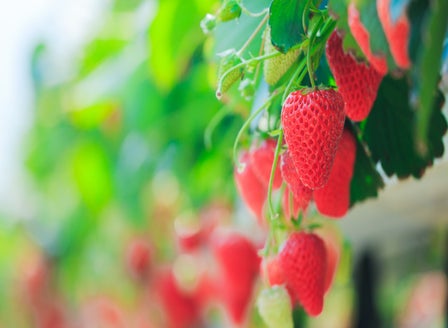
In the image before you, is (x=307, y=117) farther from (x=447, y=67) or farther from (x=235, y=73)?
(x=447, y=67)

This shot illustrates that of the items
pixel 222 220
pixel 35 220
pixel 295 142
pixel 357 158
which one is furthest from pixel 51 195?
pixel 295 142

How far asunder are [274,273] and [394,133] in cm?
20

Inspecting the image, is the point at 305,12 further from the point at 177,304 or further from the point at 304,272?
the point at 177,304

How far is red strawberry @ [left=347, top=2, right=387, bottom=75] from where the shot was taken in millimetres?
633

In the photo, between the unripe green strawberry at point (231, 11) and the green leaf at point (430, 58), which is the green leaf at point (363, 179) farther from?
the green leaf at point (430, 58)

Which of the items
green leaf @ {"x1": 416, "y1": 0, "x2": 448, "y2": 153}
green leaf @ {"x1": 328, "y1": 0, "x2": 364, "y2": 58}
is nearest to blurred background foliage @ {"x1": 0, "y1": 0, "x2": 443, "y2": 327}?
green leaf @ {"x1": 328, "y1": 0, "x2": 364, "y2": 58}

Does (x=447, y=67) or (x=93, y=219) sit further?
(x=93, y=219)

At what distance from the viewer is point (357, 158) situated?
0.89 metres

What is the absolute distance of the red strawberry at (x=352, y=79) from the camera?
2.33ft

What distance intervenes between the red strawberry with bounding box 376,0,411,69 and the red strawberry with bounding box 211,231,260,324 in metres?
0.78

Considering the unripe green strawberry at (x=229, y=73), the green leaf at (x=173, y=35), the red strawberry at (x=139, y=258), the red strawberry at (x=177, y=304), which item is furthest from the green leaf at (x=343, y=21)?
the red strawberry at (x=139, y=258)

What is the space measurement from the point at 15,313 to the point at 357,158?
265 centimetres

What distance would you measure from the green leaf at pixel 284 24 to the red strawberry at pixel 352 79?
0.14 ft

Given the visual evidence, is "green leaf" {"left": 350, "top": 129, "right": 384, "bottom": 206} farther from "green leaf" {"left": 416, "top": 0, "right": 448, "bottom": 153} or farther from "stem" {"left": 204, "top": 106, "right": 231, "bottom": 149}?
"green leaf" {"left": 416, "top": 0, "right": 448, "bottom": 153}
